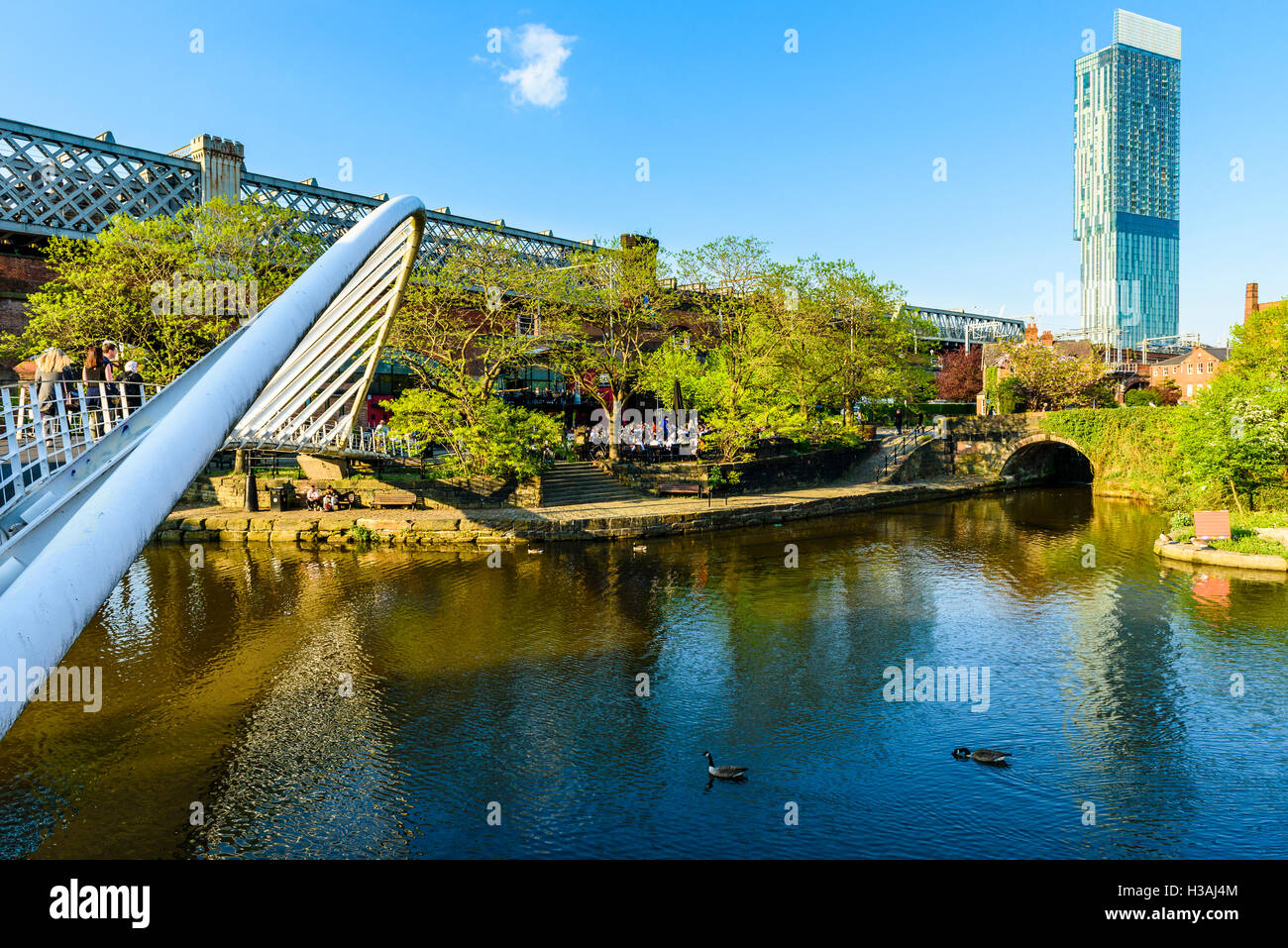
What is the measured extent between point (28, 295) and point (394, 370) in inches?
655

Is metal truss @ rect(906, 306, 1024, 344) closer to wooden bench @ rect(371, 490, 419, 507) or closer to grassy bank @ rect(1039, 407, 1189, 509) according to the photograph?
grassy bank @ rect(1039, 407, 1189, 509)

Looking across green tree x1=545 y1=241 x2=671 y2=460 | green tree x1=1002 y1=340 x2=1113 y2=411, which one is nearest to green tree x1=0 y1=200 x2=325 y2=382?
green tree x1=545 y1=241 x2=671 y2=460

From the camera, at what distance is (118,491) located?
6.87 m

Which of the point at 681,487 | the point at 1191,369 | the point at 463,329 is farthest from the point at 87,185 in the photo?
the point at 1191,369

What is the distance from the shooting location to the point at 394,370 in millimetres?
45594

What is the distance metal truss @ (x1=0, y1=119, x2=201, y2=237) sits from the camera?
38.1m

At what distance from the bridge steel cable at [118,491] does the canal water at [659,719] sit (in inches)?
171

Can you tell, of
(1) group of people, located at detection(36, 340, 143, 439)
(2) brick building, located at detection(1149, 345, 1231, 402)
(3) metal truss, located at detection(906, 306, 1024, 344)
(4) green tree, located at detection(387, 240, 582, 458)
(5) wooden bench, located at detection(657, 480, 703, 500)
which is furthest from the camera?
(3) metal truss, located at detection(906, 306, 1024, 344)

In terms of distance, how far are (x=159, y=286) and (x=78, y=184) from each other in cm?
1495

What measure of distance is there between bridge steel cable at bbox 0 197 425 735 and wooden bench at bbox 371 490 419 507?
16.8 meters

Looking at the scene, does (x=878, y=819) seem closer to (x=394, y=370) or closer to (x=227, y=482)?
(x=227, y=482)
